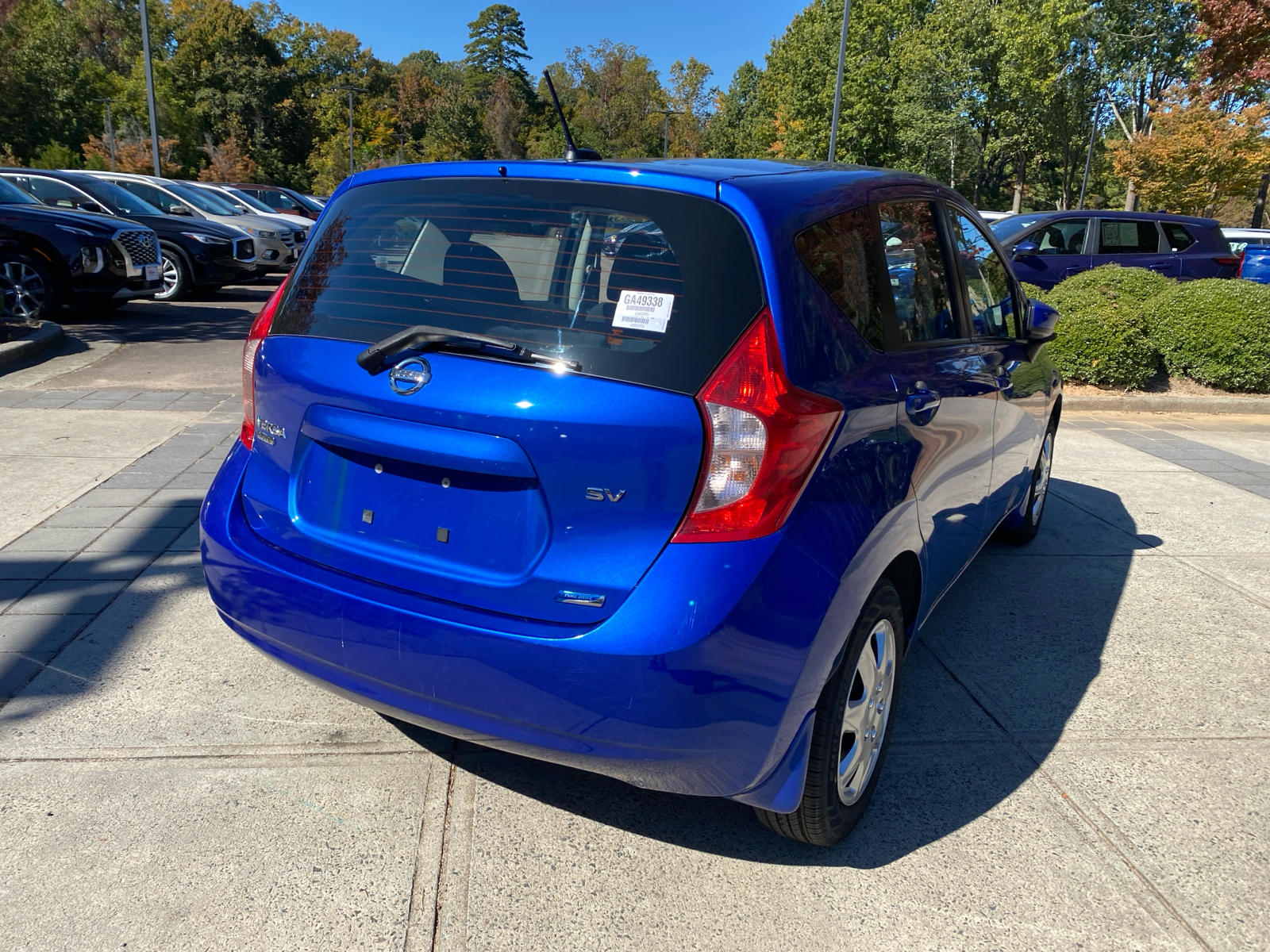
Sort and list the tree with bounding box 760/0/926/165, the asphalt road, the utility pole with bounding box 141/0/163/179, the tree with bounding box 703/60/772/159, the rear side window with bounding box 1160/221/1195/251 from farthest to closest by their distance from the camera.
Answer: the tree with bounding box 703/60/772/159
the tree with bounding box 760/0/926/165
the utility pole with bounding box 141/0/163/179
the rear side window with bounding box 1160/221/1195/251
the asphalt road

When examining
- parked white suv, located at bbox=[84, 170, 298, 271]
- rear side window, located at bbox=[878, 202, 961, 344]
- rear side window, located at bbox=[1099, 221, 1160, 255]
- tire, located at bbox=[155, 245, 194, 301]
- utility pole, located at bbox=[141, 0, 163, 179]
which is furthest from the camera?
utility pole, located at bbox=[141, 0, 163, 179]

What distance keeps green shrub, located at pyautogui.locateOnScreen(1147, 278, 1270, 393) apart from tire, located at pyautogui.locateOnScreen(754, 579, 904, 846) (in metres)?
8.39

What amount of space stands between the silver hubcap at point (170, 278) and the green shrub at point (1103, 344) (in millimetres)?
11107

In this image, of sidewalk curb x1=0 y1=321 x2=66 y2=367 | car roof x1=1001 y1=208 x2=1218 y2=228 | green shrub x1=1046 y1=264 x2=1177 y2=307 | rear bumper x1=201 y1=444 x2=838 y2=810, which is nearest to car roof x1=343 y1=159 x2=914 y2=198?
rear bumper x1=201 y1=444 x2=838 y2=810

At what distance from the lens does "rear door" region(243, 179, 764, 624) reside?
82.1 inches

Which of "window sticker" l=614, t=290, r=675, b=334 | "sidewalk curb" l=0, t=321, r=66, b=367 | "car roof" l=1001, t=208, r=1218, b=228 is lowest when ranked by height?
"sidewalk curb" l=0, t=321, r=66, b=367

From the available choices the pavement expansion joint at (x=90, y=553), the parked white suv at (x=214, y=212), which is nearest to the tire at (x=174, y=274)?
the parked white suv at (x=214, y=212)

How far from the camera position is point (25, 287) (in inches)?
387

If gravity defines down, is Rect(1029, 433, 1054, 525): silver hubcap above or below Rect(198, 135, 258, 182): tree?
below

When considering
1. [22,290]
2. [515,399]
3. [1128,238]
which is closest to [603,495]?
[515,399]

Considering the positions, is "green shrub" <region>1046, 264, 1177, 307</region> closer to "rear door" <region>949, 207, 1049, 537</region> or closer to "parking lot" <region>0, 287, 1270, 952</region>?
"parking lot" <region>0, 287, 1270, 952</region>

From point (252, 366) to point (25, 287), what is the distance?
29.3ft

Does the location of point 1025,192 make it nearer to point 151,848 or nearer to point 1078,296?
point 1078,296

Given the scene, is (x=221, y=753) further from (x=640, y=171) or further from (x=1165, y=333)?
(x=1165, y=333)
